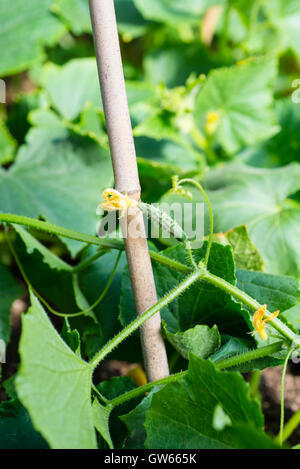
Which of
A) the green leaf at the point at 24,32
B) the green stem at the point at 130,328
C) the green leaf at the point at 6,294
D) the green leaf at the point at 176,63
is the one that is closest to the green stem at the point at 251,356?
the green stem at the point at 130,328

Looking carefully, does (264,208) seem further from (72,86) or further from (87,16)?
(87,16)

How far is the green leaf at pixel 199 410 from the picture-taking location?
0.51 metres

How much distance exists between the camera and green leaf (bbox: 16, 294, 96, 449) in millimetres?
475

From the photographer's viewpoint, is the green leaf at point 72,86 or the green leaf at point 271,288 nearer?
the green leaf at point 271,288

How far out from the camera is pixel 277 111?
1.28 metres

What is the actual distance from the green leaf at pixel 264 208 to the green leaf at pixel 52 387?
47 cm

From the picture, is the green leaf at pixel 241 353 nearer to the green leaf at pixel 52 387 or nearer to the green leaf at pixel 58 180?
the green leaf at pixel 52 387

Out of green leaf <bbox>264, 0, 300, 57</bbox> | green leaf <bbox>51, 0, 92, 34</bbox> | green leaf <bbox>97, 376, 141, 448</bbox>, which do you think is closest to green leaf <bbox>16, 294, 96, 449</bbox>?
green leaf <bbox>97, 376, 141, 448</bbox>

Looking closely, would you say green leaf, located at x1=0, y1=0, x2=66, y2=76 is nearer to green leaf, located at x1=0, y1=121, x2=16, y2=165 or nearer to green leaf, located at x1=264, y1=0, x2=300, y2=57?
green leaf, located at x1=0, y1=121, x2=16, y2=165

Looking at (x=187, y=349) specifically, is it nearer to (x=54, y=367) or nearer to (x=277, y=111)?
(x=54, y=367)

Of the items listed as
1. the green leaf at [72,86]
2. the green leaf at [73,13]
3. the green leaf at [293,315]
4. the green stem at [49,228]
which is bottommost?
the green leaf at [293,315]

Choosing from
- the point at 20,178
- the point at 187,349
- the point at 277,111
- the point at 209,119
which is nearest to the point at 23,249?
the point at 20,178

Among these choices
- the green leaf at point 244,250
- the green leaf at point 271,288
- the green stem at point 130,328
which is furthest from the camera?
the green leaf at point 244,250

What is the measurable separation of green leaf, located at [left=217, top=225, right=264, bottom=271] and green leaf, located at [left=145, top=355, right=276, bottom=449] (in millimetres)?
304
